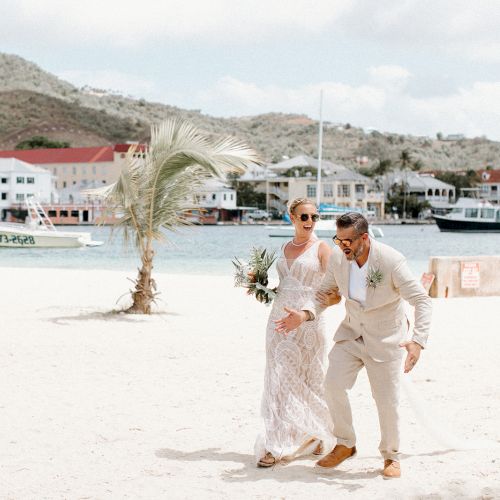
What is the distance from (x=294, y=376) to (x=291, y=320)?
1.31ft

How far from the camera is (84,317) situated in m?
12.4

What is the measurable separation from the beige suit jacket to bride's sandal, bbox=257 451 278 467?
774 millimetres

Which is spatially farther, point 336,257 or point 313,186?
point 313,186

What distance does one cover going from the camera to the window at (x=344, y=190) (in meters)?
118

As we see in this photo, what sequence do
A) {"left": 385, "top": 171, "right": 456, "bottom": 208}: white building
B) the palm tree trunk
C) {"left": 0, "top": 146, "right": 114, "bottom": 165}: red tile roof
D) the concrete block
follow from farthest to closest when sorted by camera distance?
{"left": 385, "top": 171, "right": 456, "bottom": 208}: white building < {"left": 0, "top": 146, "right": 114, "bottom": 165}: red tile roof < the concrete block < the palm tree trunk

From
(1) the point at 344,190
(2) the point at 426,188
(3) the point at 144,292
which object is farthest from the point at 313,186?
(3) the point at 144,292

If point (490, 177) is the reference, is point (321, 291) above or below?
below

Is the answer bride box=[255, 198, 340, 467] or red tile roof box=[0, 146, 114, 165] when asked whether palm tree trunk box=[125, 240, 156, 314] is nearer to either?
bride box=[255, 198, 340, 467]

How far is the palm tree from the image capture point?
488 inches

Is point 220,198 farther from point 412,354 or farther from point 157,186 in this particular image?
point 412,354

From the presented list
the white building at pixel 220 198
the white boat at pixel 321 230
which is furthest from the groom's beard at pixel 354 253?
the white building at pixel 220 198

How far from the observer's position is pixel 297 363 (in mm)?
5020

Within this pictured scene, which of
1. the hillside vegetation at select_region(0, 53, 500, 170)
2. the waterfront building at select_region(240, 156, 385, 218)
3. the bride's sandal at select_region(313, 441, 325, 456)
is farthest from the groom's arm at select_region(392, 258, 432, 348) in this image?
the hillside vegetation at select_region(0, 53, 500, 170)

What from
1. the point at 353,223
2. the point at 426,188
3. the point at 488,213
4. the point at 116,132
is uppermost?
the point at 116,132
